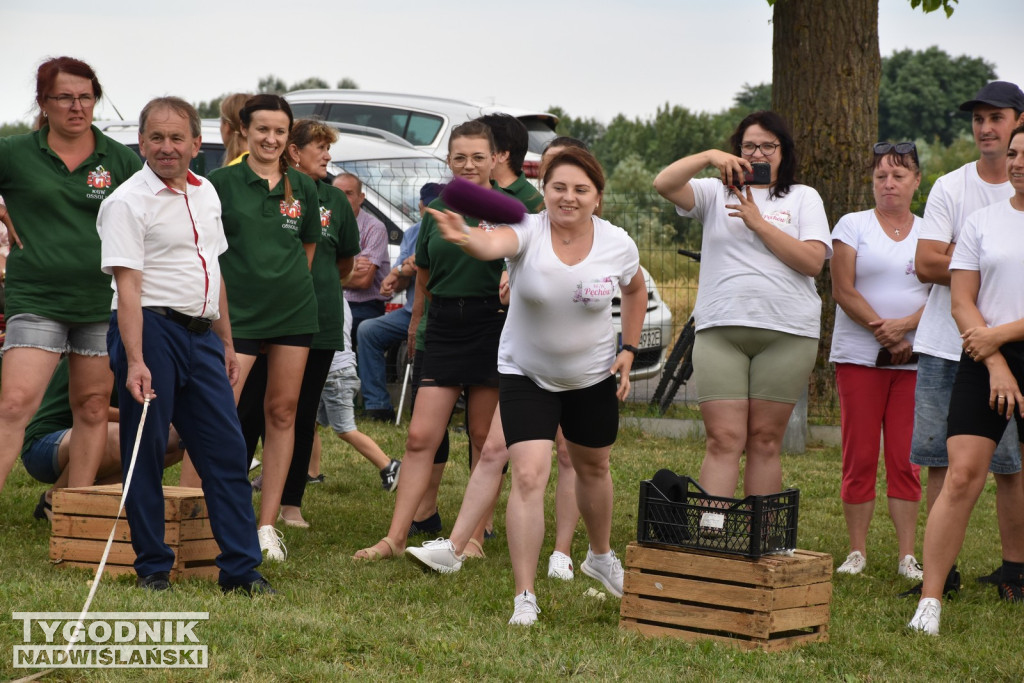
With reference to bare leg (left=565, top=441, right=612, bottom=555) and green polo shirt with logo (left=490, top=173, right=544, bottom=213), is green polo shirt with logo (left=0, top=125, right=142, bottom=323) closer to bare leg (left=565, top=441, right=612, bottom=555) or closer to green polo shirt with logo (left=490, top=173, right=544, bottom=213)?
green polo shirt with logo (left=490, top=173, right=544, bottom=213)

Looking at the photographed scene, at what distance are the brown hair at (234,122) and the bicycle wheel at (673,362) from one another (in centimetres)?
492

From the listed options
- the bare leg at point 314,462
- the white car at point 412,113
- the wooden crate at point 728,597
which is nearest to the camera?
the wooden crate at point 728,597

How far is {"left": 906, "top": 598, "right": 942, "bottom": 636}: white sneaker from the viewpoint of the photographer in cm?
496

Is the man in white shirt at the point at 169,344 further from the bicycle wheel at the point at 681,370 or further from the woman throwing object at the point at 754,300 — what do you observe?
the bicycle wheel at the point at 681,370

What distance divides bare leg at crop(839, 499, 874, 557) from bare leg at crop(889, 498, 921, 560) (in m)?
0.13

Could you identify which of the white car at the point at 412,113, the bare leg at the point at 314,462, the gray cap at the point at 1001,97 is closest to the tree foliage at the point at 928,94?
the white car at the point at 412,113

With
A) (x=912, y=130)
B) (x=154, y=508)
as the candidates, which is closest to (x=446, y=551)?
(x=154, y=508)

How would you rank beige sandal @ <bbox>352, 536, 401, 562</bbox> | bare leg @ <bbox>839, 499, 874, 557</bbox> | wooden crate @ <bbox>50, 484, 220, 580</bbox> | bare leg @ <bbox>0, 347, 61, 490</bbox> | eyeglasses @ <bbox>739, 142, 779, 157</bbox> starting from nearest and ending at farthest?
wooden crate @ <bbox>50, 484, 220, 580</bbox> → bare leg @ <bbox>0, 347, 61, 490</bbox> → eyeglasses @ <bbox>739, 142, 779, 157</bbox> → beige sandal @ <bbox>352, 536, 401, 562</bbox> → bare leg @ <bbox>839, 499, 874, 557</bbox>

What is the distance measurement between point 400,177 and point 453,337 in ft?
17.6

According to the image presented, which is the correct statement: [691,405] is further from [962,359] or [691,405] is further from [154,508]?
[154,508]

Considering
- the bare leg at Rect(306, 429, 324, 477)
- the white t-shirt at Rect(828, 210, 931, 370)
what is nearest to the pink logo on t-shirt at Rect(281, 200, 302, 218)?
the bare leg at Rect(306, 429, 324, 477)

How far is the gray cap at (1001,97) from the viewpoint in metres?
5.67

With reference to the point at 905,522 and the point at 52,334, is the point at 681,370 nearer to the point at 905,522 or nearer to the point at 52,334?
the point at 905,522

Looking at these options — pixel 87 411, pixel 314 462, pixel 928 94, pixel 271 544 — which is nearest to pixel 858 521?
pixel 271 544
